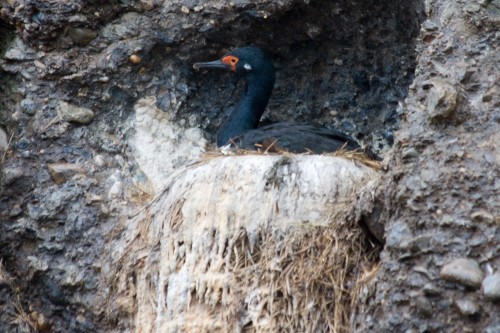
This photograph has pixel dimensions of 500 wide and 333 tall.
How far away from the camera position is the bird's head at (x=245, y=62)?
5707 millimetres

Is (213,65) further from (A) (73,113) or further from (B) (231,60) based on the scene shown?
(A) (73,113)

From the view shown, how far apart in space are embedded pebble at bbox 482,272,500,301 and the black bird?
1513mm

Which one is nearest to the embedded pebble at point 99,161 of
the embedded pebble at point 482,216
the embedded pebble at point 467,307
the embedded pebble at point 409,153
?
the embedded pebble at point 409,153

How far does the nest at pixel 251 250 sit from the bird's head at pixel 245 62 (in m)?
0.85

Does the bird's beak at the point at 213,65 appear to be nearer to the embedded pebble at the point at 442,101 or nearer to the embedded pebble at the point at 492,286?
the embedded pebble at the point at 442,101

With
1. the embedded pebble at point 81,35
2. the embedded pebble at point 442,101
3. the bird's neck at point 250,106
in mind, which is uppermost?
the embedded pebble at point 442,101

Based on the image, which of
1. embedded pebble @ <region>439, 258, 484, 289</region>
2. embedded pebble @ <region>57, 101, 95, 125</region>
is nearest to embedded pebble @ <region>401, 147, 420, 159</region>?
embedded pebble @ <region>439, 258, 484, 289</region>

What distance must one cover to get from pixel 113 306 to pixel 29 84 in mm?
1236

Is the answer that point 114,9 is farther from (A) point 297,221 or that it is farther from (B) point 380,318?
(B) point 380,318

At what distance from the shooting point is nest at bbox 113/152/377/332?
4367 millimetres

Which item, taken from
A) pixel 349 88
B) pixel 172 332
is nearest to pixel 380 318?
pixel 172 332

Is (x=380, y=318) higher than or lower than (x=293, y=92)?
higher

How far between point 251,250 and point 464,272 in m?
1.00

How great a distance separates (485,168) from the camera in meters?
4.05
